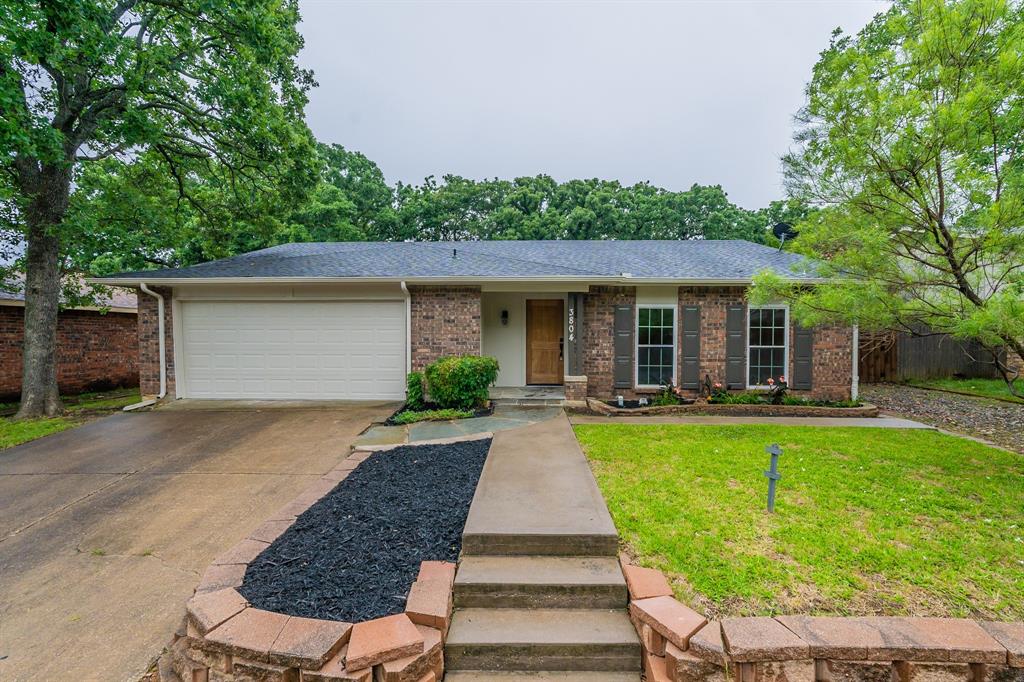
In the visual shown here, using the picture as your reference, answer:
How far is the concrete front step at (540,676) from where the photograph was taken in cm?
232

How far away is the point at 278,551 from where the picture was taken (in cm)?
298

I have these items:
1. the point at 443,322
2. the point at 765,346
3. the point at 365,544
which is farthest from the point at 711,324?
the point at 365,544

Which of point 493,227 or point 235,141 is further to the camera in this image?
point 493,227

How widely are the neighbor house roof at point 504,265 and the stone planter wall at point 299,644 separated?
622 cm

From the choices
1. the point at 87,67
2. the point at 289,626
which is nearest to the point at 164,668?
the point at 289,626

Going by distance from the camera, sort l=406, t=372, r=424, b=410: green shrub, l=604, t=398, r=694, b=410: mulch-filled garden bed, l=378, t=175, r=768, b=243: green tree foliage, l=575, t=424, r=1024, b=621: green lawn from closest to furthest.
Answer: l=575, t=424, r=1024, b=621: green lawn → l=406, t=372, r=424, b=410: green shrub → l=604, t=398, r=694, b=410: mulch-filled garden bed → l=378, t=175, r=768, b=243: green tree foliage

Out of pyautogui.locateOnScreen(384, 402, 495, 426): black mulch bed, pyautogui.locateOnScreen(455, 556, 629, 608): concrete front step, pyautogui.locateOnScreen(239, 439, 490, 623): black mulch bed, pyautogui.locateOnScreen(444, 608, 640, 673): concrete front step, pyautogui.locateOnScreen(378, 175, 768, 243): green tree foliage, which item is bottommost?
pyautogui.locateOnScreen(444, 608, 640, 673): concrete front step

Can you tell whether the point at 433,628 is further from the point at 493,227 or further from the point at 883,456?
the point at 493,227

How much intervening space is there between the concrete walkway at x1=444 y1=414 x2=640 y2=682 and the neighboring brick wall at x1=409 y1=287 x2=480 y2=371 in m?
4.78

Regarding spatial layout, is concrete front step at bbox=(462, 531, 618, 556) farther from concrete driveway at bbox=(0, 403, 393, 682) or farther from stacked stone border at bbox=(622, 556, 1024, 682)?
concrete driveway at bbox=(0, 403, 393, 682)

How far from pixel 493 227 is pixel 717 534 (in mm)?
22166

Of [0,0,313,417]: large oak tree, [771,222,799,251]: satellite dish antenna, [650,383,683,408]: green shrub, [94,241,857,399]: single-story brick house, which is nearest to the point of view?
[0,0,313,417]: large oak tree

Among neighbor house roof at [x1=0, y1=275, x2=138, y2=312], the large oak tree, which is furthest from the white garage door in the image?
the large oak tree

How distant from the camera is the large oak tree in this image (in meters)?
6.19
